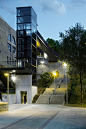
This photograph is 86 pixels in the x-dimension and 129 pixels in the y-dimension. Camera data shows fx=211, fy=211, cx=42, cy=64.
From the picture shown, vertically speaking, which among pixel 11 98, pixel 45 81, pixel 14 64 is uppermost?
pixel 14 64

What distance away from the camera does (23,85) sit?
128 ft

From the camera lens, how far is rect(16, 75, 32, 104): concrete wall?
38625mm

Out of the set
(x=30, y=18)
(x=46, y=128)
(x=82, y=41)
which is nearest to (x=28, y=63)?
(x=30, y=18)

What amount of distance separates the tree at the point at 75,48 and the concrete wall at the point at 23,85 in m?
9.13

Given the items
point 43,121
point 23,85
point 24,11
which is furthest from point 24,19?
point 43,121

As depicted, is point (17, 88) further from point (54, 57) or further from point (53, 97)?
point (54, 57)

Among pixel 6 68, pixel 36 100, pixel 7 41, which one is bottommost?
pixel 36 100

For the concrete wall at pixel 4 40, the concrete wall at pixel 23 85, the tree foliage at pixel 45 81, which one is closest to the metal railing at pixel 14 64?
the concrete wall at pixel 23 85

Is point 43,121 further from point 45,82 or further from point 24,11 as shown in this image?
point 45,82

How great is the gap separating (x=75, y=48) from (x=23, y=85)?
1319 centimetres

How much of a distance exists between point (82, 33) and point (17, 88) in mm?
15797

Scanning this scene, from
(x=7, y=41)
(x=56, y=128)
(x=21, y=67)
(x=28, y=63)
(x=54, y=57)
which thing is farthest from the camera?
(x=54, y=57)

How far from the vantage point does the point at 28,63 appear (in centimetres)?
3709

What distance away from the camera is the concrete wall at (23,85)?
38625mm
